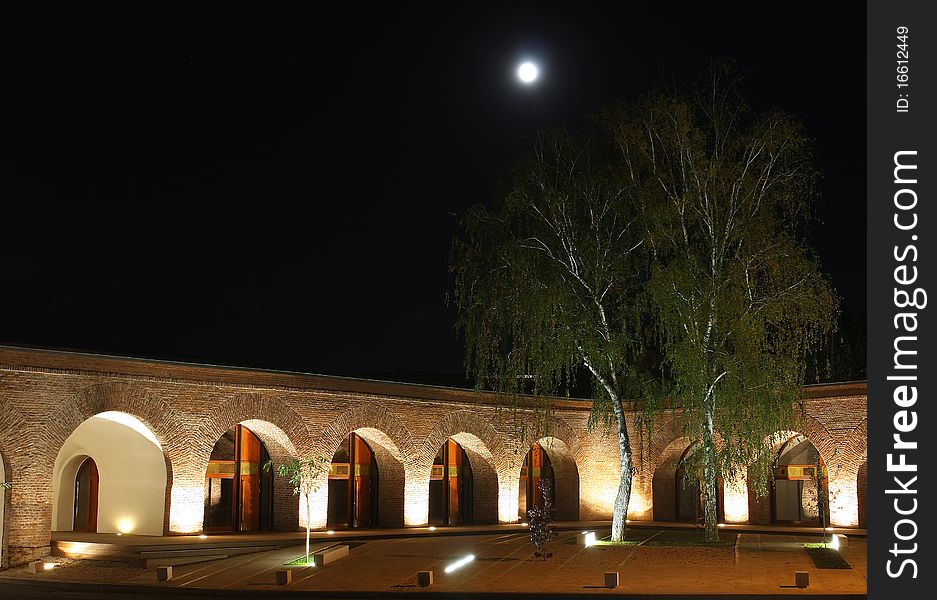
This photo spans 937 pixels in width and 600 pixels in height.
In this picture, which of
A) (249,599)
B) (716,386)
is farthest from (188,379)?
(716,386)

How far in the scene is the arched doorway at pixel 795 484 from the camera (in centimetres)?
2983

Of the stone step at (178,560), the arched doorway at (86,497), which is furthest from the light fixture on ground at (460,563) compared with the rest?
the arched doorway at (86,497)

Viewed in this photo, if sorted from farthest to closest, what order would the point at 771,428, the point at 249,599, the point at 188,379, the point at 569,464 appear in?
the point at 569,464
the point at 188,379
the point at 771,428
the point at 249,599

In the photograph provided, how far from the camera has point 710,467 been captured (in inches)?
838

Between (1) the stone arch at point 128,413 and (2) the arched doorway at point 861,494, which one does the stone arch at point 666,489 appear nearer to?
(2) the arched doorway at point 861,494

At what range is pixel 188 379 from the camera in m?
22.8

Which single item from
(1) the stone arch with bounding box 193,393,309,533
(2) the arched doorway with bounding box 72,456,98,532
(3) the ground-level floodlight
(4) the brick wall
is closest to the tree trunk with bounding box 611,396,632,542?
(3) the ground-level floodlight

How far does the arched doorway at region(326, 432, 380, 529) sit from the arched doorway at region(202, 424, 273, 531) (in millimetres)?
1925

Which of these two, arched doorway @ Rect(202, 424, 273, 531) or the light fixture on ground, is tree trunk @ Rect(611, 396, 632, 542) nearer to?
the light fixture on ground

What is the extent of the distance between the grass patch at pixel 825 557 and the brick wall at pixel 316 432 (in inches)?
152

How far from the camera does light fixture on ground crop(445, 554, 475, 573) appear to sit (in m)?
19.2
